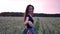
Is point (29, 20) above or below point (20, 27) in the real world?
above

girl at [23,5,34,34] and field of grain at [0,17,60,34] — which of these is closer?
girl at [23,5,34,34]

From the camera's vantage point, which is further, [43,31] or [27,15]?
[43,31]

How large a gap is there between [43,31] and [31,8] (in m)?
1.85

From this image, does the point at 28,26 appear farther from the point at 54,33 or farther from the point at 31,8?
the point at 54,33

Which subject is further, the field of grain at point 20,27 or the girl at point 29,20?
the field of grain at point 20,27

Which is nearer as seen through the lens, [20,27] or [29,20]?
[29,20]

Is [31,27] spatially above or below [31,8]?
below

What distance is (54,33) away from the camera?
5.04 metres

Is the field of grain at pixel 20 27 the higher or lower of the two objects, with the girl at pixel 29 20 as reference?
lower

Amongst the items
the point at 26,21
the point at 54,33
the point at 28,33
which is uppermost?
the point at 26,21

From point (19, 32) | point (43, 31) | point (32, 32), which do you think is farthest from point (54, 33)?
point (32, 32)

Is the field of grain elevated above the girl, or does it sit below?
below

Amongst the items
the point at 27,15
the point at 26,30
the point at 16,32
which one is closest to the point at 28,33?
the point at 26,30

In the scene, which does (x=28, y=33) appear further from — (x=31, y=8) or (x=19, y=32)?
(x=19, y=32)
